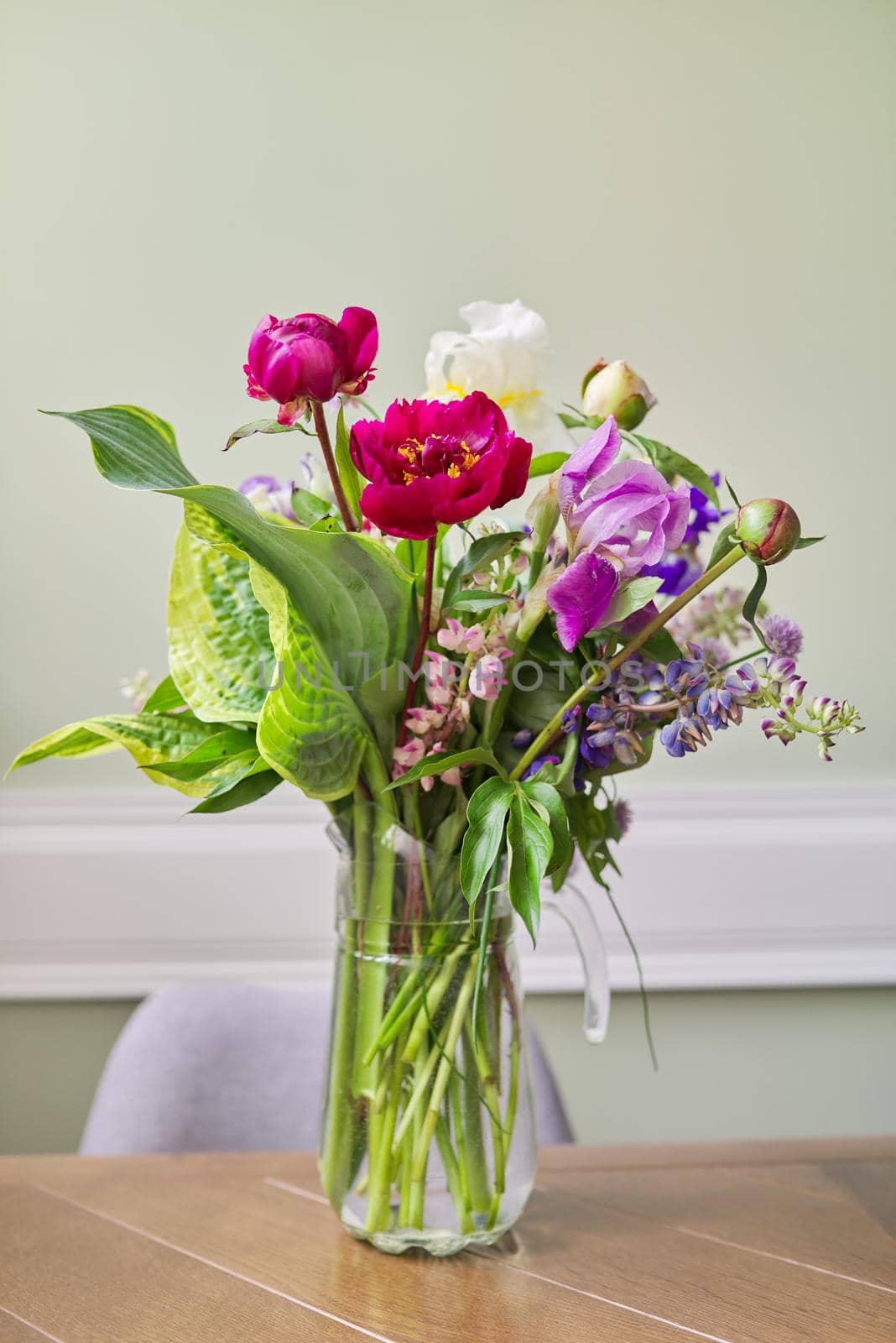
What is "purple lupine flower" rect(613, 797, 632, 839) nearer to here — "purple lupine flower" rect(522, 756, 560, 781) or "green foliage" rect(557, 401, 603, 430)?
"purple lupine flower" rect(522, 756, 560, 781)

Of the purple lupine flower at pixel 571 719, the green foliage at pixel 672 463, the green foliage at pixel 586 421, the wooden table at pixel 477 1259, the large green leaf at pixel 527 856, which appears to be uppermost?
the green foliage at pixel 586 421

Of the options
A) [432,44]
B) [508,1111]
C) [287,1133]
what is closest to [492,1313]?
[508,1111]

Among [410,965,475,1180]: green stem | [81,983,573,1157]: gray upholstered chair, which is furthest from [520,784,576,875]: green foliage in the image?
[81,983,573,1157]: gray upholstered chair

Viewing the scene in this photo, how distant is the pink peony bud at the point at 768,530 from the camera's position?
415 mm

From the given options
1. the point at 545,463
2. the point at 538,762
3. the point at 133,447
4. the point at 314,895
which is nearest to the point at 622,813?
the point at 538,762

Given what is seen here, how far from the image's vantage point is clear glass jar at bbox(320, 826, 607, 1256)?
0.53 metres

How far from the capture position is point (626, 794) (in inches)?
47.0

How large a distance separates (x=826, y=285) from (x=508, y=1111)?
3.41 feet

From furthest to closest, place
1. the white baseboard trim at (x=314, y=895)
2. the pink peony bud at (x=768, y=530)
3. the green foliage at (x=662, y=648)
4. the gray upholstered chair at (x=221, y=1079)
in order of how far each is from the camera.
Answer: the white baseboard trim at (x=314, y=895) → the gray upholstered chair at (x=221, y=1079) → the green foliage at (x=662, y=648) → the pink peony bud at (x=768, y=530)

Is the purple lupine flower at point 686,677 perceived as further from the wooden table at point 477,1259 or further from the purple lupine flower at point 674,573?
the wooden table at point 477,1259

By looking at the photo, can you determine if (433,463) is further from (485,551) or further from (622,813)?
(622,813)

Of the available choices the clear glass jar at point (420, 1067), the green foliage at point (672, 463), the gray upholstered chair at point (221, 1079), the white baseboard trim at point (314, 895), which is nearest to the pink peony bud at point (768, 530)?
the green foliage at point (672, 463)

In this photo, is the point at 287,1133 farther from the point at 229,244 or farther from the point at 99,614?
the point at 229,244

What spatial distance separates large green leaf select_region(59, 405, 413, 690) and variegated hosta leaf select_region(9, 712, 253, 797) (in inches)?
3.3
